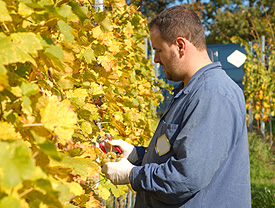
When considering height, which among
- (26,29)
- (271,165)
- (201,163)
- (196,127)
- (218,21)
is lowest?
(271,165)

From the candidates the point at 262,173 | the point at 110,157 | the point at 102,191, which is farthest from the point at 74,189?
the point at 262,173

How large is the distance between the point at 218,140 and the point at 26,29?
801mm

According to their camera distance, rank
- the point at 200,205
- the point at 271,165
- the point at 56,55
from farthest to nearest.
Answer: the point at 271,165 < the point at 200,205 < the point at 56,55

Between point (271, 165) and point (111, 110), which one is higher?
point (111, 110)

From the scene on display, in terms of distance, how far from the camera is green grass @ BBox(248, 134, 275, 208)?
4.33 metres

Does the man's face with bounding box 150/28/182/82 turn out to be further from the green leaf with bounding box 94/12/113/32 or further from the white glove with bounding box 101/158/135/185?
the white glove with bounding box 101/158/135/185

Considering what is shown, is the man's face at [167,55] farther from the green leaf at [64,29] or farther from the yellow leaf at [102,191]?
the green leaf at [64,29]

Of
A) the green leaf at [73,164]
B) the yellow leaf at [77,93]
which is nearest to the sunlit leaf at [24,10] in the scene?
the green leaf at [73,164]

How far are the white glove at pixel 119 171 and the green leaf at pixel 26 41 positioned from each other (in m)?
0.88

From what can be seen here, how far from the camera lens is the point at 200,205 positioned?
1.40 m

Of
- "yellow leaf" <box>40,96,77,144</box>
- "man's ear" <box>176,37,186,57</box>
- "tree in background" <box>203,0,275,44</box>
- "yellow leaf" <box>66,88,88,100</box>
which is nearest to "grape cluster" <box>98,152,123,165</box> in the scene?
"yellow leaf" <box>66,88,88,100</box>

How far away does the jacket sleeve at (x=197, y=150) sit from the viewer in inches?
50.9

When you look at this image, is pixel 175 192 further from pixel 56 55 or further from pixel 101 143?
pixel 56 55

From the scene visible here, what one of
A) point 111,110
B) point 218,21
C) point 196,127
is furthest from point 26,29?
point 218,21
